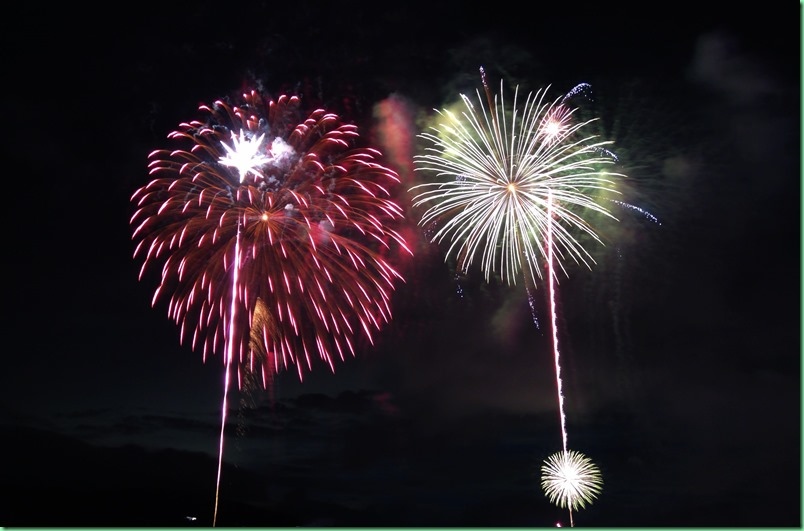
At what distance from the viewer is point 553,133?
20594mm

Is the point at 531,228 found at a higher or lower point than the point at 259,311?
higher

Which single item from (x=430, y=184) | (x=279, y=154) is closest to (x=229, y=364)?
(x=279, y=154)

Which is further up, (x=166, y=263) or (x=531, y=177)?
(x=531, y=177)

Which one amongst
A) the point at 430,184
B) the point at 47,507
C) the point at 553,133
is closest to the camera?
the point at 553,133

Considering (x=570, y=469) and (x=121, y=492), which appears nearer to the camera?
(x=570, y=469)

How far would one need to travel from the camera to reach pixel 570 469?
2594cm

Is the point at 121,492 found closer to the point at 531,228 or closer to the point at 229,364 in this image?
the point at 229,364

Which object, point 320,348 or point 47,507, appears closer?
point 320,348

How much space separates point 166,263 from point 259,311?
3277 mm

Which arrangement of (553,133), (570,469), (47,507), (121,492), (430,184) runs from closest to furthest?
(553,133) → (430,184) → (570,469) → (47,507) → (121,492)

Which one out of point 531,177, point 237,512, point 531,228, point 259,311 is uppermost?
point 531,177

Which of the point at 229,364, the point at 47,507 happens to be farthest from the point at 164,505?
the point at 229,364

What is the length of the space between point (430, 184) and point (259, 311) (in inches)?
271

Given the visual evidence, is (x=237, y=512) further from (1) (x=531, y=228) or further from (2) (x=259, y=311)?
(1) (x=531, y=228)
